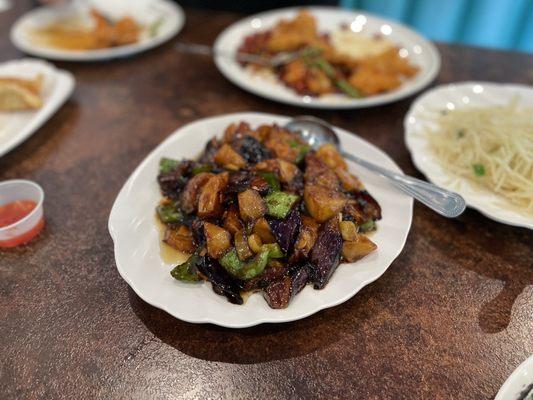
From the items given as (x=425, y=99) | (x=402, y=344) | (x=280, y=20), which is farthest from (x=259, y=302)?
(x=280, y=20)

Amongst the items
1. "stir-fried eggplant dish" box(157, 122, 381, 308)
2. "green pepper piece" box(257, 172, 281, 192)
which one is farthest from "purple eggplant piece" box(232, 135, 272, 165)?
"green pepper piece" box(257, 172, 281, 192)

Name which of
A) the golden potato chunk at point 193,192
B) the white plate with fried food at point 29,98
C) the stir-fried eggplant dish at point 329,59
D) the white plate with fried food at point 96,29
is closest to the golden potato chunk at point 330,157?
the golden potato chunk at point 193,192

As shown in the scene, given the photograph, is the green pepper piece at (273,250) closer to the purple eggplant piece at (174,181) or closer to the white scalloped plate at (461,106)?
the purple eggplant piece at (174,181)

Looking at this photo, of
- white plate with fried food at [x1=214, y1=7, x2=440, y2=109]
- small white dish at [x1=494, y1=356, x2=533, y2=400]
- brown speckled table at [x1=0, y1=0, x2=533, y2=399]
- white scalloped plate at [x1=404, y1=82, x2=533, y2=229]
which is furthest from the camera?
white plate with fried food at [x1=214, y1=7, x2=440, y2=109]

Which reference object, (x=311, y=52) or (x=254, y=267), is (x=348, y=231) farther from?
(x=311, y=52)

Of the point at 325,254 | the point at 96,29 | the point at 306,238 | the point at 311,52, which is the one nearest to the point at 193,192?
the point at 306,238

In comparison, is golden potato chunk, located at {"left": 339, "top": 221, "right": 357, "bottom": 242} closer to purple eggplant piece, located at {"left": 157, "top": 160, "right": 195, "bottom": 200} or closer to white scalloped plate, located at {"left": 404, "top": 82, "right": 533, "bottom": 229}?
white scalloped plate, located at {"left": 404, "top": 82, "right": 533, "bottom": 229}
